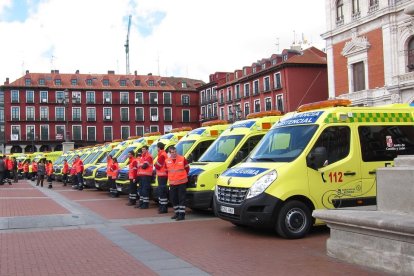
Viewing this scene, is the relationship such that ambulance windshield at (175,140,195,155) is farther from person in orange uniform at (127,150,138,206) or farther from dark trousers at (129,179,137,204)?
dark trousers at (129,179,137,204)

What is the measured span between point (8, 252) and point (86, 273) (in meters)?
2.29

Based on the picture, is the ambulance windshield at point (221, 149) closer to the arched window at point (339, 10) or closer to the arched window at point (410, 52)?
the arched window at point (410, 52)

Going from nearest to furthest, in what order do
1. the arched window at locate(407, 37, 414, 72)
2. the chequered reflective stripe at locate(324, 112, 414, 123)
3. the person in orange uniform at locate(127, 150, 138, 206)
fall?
the chequered reflective stripe at locate(324, 112, 414, 123) → the person in orange uniform at locate(127, 150, 138, 206) → the arched window at locate(407, 37, 414, 72)

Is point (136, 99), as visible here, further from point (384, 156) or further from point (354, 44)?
point (384, 156)

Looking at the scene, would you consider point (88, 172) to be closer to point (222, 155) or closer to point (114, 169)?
point (114, 169)

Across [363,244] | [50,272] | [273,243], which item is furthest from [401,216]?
[50,272]

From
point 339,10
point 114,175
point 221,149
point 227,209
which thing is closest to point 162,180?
point 221,149

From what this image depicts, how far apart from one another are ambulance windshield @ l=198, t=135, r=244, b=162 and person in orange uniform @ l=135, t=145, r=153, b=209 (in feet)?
6.32

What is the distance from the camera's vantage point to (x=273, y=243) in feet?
28.0

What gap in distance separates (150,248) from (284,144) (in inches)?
132

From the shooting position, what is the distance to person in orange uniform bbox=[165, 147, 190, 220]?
1168 cm

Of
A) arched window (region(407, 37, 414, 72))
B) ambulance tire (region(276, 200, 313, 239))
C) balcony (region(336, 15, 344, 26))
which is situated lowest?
ambulance tire (region(276, 200, 313, 239))

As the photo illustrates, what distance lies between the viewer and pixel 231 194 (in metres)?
9.30

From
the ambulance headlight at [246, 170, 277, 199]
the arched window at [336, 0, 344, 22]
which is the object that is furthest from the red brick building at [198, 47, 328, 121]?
the ambulance headlight at [246, 170, 277, 199]
